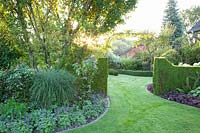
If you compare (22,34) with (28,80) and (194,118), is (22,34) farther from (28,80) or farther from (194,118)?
(194,118)

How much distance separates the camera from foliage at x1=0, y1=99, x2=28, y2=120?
5.99 metres

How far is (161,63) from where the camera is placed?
10.6 meters

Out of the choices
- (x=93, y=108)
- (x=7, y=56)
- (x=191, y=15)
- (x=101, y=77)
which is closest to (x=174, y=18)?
(x=191, y=15)

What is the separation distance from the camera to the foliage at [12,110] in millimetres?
5985

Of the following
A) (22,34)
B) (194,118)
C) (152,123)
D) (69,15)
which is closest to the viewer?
(152,123)

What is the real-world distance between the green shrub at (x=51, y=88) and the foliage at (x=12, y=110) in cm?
48

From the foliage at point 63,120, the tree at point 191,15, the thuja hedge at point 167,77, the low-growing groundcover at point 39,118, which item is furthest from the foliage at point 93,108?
the tree at point 191,15

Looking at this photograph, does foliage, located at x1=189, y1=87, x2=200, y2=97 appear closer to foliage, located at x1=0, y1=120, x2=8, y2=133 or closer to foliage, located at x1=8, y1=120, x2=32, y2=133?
foliage, located at x1=8, y1=120, x2=32, y2=133

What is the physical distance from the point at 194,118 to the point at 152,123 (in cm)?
135

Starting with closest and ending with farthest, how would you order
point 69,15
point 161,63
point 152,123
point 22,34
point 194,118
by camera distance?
1. point 152,123
2. point 194,118
3. point 22,34
4. point 69,15
5. point 161,63

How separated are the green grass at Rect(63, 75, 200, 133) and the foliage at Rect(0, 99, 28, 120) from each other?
1312mm

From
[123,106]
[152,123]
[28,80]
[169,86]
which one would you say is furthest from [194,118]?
[28,80]

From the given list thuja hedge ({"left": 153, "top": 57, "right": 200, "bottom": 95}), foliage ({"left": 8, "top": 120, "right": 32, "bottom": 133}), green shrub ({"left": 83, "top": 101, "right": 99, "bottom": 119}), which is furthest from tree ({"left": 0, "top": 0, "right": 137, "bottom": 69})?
thuja hedge ({"left": 153, "top": 57, "right": 200, "bottom": 95})

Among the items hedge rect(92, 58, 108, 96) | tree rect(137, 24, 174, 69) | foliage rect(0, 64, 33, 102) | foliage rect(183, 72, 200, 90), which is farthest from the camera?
tree rect(137, 24, 174, 69)
